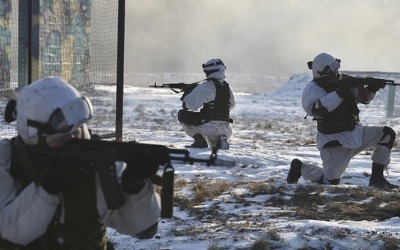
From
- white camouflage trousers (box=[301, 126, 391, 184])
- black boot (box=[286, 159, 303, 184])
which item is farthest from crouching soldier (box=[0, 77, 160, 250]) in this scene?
white camouflage trousers (box=[301, 126, 391, 184])

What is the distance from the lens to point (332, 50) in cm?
5156

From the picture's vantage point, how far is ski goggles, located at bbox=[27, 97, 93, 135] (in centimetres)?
258

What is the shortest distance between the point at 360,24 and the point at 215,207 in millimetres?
46496

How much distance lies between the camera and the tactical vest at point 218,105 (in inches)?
388

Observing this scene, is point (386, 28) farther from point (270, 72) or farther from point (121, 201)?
point (121, 201)

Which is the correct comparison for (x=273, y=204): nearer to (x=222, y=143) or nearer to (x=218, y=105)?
(x=222, y=143)

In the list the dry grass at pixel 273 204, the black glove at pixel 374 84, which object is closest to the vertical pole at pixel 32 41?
the dry grass at pixel 273 204

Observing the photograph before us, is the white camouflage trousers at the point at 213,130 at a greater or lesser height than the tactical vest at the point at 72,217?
lesser

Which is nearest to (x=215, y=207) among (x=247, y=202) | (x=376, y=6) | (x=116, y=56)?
(x=247, y=202)

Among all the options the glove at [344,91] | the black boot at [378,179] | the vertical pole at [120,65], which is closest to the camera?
the glove at [344,91]

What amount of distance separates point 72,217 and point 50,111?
1.44 ft

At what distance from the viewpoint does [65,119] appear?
259 cm

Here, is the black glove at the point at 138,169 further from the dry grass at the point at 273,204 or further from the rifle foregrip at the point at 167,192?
the dry grass at the point at 273,204

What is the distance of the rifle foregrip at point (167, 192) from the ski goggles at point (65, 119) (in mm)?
413
